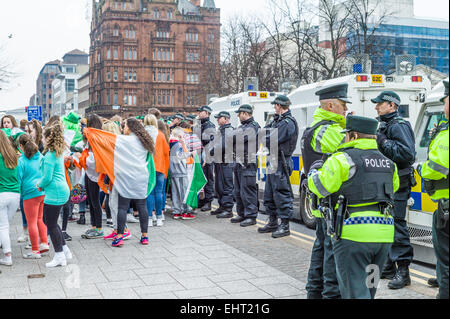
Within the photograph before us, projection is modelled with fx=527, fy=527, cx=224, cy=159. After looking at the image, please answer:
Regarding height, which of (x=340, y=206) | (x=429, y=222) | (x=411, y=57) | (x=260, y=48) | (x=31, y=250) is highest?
(x=260, y=48)

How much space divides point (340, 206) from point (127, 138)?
4782 mm

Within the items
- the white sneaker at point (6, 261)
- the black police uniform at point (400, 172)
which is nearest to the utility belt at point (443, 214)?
the black police uniform at point (400, 172)

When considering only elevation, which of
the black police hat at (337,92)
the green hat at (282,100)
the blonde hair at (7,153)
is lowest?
the blonde hair at (7,153)

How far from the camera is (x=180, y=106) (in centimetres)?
9869

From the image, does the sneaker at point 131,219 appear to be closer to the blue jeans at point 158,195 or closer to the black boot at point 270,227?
the blue jeans at point 158,195

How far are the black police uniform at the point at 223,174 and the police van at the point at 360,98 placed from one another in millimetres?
804

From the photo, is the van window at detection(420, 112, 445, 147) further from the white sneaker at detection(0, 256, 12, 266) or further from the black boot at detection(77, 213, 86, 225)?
the black boot at detection(77, 213, 86, 225)

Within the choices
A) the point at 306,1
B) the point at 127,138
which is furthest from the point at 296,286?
the point at 306,1

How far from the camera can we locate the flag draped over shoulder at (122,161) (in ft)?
26.5

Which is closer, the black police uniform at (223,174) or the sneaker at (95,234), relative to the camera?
the sneaker at (95,234)

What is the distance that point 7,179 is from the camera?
22.6 feet

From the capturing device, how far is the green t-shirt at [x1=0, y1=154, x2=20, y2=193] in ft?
22.5

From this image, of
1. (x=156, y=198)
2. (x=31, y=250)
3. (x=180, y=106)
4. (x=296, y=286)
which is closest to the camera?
(x=296, y=286)

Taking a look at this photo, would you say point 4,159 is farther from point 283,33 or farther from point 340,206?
point 283,33
